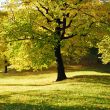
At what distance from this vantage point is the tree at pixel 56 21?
45812 millimetres

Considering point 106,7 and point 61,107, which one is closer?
point 61,107

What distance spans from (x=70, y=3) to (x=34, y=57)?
829cm

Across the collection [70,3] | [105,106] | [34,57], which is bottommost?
[105,106]

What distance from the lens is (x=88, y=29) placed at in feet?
156

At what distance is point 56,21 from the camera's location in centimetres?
4922

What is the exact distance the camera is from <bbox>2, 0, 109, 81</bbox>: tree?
4581 cm

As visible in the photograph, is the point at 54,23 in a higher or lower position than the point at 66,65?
higher

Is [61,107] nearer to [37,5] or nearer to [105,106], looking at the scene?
[105,106]

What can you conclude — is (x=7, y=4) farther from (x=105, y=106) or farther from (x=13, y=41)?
(x=105, y=106)

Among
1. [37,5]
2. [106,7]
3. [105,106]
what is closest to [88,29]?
[106,7]

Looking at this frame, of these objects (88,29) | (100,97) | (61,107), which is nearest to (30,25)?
(88,29)

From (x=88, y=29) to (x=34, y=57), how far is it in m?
7.87

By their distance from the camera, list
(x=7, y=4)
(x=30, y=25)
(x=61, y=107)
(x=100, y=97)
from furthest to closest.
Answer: (x=7, y=4) → (x=30, y=25) → (x=100, y=97) → (x=61, y=107)

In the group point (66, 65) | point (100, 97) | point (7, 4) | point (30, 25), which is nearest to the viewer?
point (100, 97)
